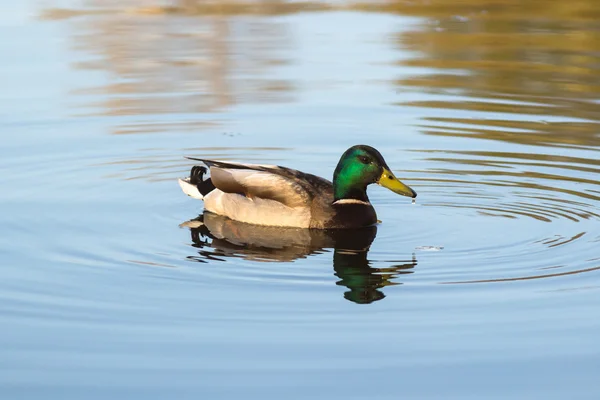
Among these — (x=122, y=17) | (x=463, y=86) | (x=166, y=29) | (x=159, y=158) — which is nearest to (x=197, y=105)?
(x=159, y=158)

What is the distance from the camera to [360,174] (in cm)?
980

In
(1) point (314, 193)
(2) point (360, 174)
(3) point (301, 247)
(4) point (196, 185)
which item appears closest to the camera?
(3) point (301, 247)

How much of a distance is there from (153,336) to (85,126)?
6.74 metres

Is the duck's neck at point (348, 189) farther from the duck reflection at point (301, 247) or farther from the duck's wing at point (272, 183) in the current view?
the duck reflection at point (301, 247)

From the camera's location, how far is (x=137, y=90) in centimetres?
1505

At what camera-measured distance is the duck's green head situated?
9.73m

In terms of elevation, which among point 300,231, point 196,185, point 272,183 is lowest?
point 300,231

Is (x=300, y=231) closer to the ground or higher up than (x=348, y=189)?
closer to the ground

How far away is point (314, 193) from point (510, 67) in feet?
23.4

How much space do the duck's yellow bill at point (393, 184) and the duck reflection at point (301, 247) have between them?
1.18ft

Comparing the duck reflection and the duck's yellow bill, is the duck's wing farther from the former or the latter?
the duck's yellow bill

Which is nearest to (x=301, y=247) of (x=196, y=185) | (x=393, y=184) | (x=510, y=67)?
(x=393, y=184)

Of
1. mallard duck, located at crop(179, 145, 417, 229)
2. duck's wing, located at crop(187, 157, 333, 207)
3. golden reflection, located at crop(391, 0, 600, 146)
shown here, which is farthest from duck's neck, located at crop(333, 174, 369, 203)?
golden reflection, located at crop(391, 0, 600, 146)

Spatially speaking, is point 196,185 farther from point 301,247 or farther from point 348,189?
point 301,247
